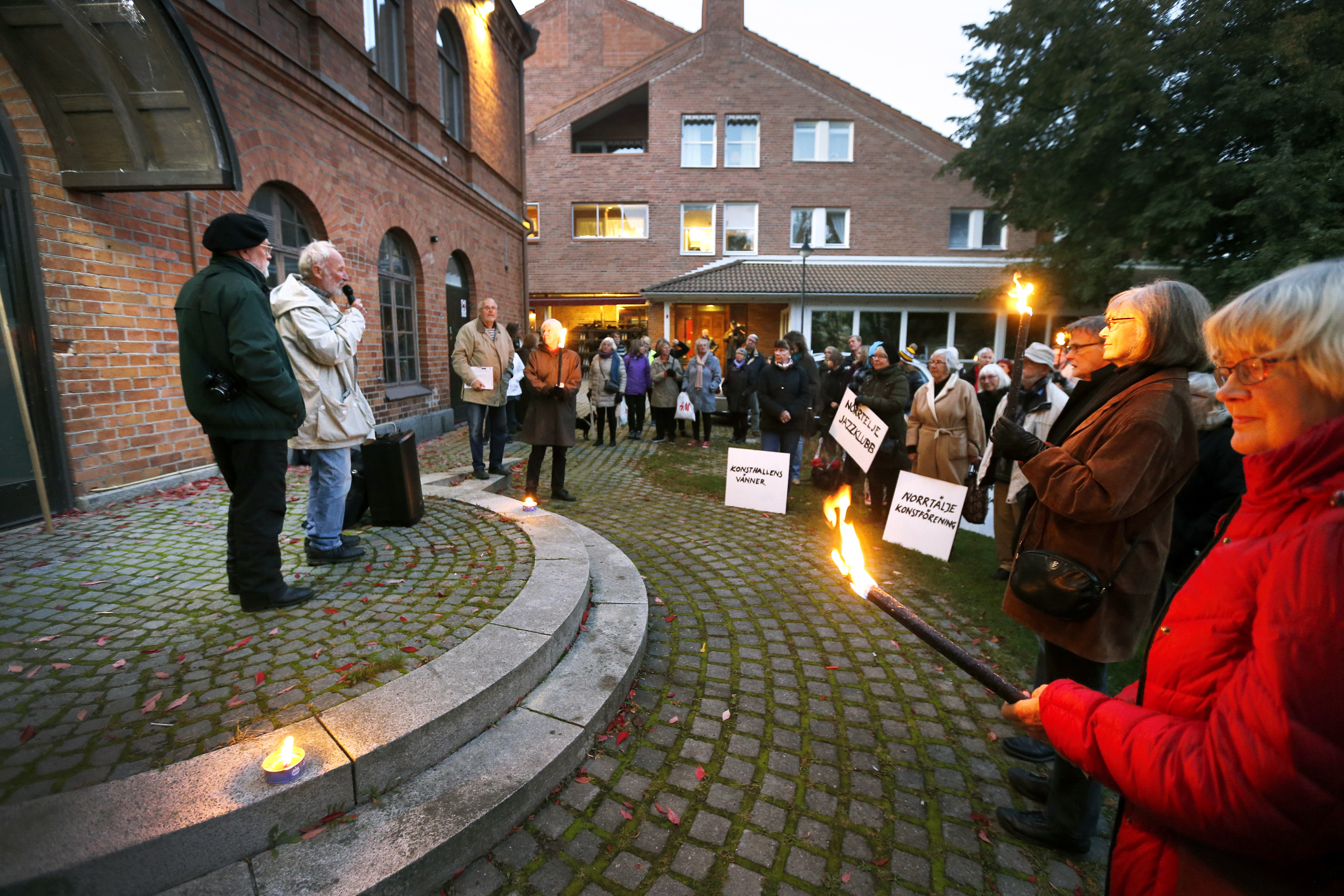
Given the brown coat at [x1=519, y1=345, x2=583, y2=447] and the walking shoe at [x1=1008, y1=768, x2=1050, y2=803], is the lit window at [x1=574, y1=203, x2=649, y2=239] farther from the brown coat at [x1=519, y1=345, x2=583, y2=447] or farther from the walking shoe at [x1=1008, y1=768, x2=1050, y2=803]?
the walking shoe at [x1=1008, y1=768, x2=1050, y2=803]

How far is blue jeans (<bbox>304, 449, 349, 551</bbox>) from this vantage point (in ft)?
13.1

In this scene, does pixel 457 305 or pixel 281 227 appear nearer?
pixel 281 227

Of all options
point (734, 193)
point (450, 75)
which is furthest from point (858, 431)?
point (734, 193)

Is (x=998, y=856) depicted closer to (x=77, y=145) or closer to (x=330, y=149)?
(x=77, y=145)

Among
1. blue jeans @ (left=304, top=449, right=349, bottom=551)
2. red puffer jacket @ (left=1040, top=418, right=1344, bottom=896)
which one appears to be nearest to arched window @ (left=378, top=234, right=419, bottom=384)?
blue jeans @ (left=304, top=449, right=349, bottom=551)

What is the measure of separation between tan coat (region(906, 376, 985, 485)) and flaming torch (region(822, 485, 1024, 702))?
14.2ft

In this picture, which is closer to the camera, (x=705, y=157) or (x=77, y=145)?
(x=77, y=145)

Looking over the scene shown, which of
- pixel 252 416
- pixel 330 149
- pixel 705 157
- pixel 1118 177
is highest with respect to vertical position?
pixel 705 157

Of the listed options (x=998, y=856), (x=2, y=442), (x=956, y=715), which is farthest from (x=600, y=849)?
(x=2, y=442)

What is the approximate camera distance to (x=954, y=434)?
5.69 m

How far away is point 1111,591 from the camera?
2064 mm

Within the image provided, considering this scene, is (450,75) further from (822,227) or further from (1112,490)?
(822,227)

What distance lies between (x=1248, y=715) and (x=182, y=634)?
3928mm

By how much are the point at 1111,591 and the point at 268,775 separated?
9.33 ft
